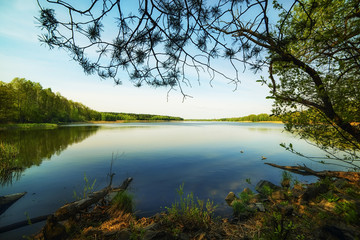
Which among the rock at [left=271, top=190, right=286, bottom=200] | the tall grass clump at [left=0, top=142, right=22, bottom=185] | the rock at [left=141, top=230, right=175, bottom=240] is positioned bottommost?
the tall grass clump at [left=0, top=142, right=22, bottom=185]

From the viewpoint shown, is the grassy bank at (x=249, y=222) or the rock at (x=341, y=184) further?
the rock at (x=341, y=184)

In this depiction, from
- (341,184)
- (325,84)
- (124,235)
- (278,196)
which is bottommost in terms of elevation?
(278,196)

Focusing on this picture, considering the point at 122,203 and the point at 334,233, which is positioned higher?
the point at 334,233

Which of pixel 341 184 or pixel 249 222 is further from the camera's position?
pixel 341 184

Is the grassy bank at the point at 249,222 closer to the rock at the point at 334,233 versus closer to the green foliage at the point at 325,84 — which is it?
the rock at the point at 334,233

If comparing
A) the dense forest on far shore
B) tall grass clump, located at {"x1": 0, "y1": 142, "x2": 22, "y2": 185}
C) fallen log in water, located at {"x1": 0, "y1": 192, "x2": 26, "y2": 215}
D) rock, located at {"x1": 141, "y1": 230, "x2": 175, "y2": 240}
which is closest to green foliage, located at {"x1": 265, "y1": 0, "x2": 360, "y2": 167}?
rock, located at {"x1": 141, "y1": 230, "x2": 175, "y2": 240}

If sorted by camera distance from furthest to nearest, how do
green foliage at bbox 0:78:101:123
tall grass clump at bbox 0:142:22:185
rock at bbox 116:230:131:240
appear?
1. green foliage at bbox 0:78:101:123
2. tall grass clump at bbox 0:142:22:185
3. rock at bbox 116:230:131:240

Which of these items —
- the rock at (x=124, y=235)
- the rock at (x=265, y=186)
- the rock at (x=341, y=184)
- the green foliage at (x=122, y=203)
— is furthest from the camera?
the rock at (x=265, y=186)

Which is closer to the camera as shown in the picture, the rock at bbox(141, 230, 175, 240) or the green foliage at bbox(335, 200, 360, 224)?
the green foliage at bbox(335, 200, 360, 224)

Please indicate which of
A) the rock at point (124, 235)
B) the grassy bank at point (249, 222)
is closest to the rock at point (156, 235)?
the grassy bank at point (249, 222)

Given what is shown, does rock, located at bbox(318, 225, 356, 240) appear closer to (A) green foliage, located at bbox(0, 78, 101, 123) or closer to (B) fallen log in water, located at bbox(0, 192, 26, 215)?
(B) fallen log in water, located at bbox(0, 192, 26, 215)

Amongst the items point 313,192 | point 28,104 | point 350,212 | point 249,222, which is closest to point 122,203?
point 249,222

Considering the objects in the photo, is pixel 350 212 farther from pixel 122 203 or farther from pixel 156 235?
pixel 122 203

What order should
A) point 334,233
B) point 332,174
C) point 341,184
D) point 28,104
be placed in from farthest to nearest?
1. point 28,104
2. point 332,174
3. point 341,184
4. point 334,233
